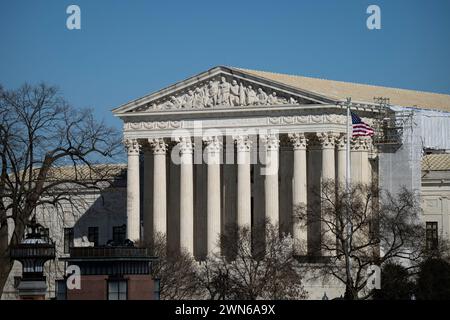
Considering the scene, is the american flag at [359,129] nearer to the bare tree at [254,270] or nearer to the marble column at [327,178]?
the marble column at [327,178]

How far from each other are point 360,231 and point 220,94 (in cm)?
2678

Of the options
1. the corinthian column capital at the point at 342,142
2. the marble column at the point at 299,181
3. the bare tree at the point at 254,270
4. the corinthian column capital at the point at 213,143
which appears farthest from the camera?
the corinthian column capital at the point at 213,143

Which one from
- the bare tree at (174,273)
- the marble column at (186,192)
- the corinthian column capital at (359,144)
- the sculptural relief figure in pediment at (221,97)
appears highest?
the sculptural relief figure in pediment at (221,97)

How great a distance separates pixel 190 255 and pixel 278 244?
63.2 feet

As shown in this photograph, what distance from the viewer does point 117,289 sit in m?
98.2

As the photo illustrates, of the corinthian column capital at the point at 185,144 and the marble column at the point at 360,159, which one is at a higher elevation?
the corinthian column capital at the point at 185,144

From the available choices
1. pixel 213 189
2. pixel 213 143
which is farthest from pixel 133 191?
pixel 213 143

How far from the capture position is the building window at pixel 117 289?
9788 centimetres

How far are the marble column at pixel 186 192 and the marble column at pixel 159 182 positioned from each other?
7.02 ft

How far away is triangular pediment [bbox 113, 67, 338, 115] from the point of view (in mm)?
167750

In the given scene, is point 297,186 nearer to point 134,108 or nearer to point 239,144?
point 239,144

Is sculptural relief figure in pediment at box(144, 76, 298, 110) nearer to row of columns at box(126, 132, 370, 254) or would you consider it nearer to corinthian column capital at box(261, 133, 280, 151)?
corinthian column capital at box(261, 133, 280, 151)

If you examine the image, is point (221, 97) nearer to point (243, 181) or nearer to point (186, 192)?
point (243, 181)

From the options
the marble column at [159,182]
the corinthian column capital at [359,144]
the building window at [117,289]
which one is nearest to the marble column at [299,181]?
the corinthian column capital at [359,144]
